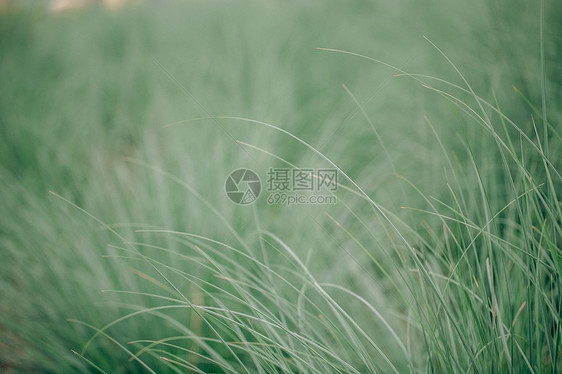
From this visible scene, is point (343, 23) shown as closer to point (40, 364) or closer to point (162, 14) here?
point (162, 14)

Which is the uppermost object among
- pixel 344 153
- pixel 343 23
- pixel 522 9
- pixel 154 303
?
pixel 343 23

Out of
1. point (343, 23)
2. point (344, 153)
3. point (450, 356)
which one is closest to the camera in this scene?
point (450, 356)

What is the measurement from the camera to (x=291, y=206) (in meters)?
0.94

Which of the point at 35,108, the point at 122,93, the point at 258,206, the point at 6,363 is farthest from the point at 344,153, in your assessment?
the point at 35,108

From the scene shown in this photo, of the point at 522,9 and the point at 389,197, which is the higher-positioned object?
the point at 522,9

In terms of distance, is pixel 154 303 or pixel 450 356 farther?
pixel 154 303

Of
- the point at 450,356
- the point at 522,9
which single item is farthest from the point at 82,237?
the point at 522,9

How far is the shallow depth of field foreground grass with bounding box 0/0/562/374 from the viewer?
0.47m

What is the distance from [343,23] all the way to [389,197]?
179cm

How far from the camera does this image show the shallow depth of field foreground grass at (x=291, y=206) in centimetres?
47

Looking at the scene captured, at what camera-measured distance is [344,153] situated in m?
1.21

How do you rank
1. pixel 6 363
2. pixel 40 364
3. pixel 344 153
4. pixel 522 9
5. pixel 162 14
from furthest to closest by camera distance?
pixel 162 14
pixel 522 9
pixel 344 153
pixel 6 363
pixel 40 364

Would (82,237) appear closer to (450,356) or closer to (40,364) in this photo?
(40,364)

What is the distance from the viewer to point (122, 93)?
1730 millimetres
